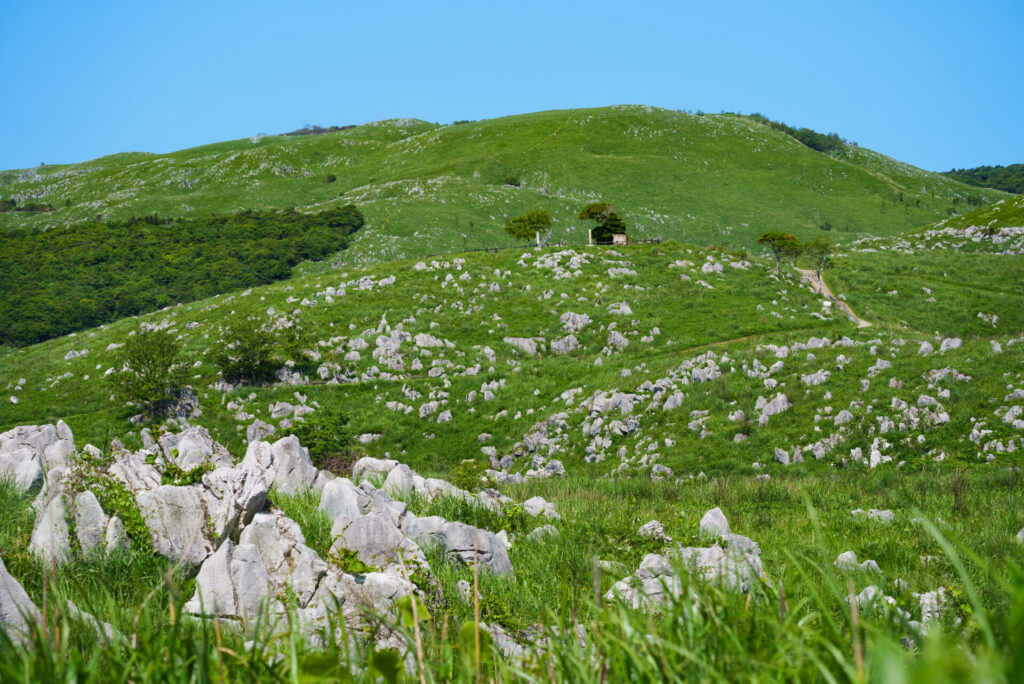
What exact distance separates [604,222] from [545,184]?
53948 mm

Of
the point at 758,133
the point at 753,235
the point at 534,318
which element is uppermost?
the point at 758,133

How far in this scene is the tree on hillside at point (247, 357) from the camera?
131ft

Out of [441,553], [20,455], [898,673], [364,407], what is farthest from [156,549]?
[364,407]

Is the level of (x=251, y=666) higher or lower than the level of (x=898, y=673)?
lower

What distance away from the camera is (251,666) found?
2049 mm

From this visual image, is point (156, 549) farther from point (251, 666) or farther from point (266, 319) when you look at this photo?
point (266, 319)

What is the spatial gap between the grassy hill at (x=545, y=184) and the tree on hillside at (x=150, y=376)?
4583 cm

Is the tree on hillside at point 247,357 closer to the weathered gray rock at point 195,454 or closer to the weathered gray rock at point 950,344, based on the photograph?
the weathered gray rock at point 195,454

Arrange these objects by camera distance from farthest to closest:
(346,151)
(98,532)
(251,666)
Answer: (346,151) < (98,532) < (251,666)

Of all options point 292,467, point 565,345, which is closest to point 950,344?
point 565,345

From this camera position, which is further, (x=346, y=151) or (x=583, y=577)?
(x=346, y=151)

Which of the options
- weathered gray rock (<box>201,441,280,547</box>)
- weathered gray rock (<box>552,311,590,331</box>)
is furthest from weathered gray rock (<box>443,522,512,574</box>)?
A: weathered gray rock (<box>552,311,590,331</box>)

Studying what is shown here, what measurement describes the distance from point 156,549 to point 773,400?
2682 centimetres

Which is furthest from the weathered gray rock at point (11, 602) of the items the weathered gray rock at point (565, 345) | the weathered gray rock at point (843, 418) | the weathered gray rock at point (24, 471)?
the weathered gray rock at point (565, 345)
